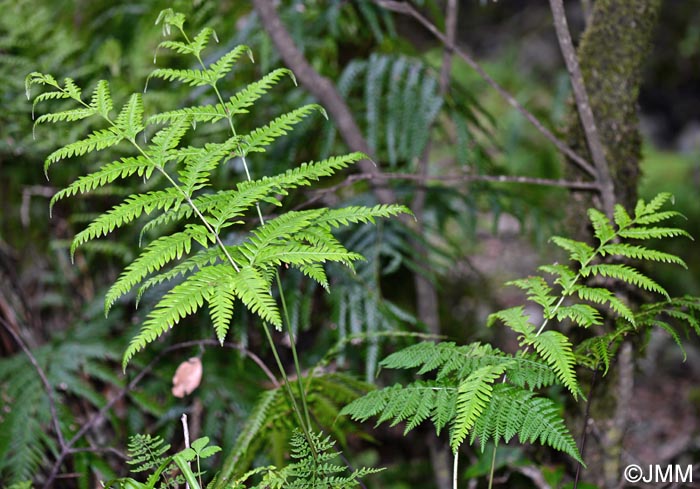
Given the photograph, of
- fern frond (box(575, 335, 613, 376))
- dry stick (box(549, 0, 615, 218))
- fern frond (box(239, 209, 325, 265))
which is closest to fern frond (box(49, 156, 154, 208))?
fern frond (box(239, 209, 325, 265))

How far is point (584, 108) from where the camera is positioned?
1.50 meters

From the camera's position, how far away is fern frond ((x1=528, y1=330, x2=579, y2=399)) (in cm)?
98

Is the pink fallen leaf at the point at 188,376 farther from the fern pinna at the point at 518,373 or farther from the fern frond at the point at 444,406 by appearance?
the fern frond at the point at 444,406

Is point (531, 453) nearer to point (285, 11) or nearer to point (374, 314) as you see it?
point (374, 314)

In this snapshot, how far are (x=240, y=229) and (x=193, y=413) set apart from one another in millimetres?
660

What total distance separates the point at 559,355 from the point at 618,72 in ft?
3.09

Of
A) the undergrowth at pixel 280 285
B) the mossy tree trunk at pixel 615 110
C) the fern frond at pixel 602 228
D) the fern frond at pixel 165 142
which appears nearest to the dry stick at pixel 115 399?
the undergrowth at pixel 280 285

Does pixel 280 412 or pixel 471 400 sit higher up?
pixel 471 400

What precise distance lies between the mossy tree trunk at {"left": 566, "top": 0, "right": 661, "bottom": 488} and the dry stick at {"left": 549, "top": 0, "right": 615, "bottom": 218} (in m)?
0.06

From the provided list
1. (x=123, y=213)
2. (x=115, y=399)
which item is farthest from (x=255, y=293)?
(x=115, y=399)

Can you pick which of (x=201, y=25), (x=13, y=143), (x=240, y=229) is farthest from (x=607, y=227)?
(x=13, y=143)

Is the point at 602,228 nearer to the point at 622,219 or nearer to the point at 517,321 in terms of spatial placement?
the point at 622,219

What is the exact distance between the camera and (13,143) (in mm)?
2279

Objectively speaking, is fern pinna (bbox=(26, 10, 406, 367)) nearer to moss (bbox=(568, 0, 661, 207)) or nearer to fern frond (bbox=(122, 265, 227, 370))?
fern frond (bbox=(122, 265, 227, 370))
